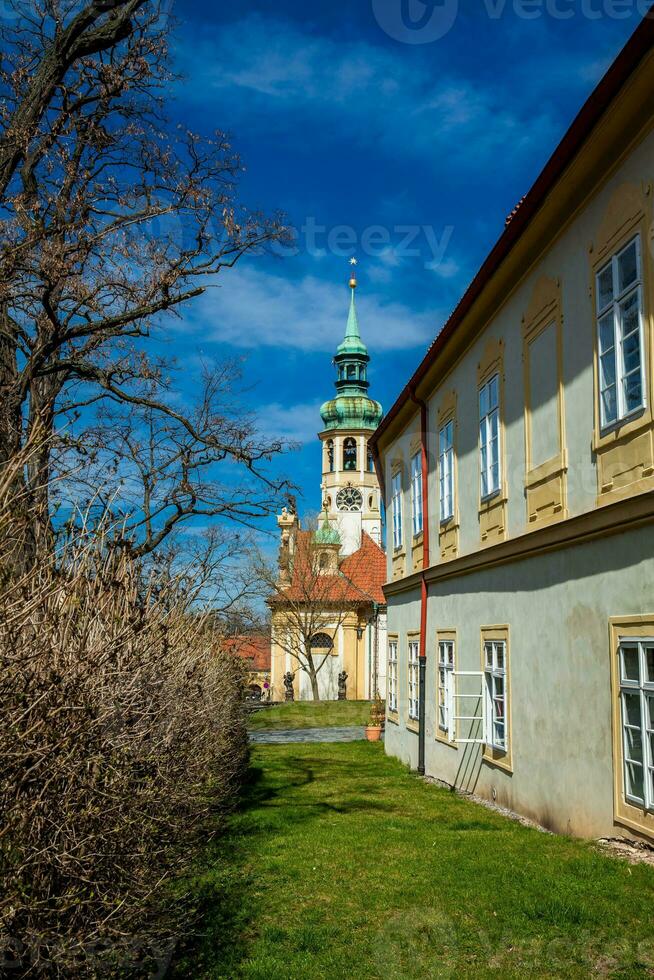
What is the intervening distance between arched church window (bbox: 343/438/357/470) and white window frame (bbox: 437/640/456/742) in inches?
2963

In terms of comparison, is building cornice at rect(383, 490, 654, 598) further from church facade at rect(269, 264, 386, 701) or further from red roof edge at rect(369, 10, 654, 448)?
church facade at rect(269, 264, 386, 701)

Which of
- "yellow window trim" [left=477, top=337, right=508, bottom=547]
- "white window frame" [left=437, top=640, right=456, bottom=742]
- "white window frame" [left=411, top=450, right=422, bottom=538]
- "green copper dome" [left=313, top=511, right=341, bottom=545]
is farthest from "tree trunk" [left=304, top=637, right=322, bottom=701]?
"yellow window trim" [left=477, top=337, right=508, bottom=547]

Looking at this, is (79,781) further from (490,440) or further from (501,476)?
(490,440)

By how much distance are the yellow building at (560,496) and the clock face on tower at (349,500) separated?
71922 mm

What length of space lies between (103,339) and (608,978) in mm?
8324

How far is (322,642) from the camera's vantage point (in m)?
58.0

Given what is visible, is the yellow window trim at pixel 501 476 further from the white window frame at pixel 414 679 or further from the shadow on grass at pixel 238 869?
the white window frame at pixel 414 679

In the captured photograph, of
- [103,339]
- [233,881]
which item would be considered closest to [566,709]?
[233,881]

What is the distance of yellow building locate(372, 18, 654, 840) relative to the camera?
800cm

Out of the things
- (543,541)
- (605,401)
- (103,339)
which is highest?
(103,339)

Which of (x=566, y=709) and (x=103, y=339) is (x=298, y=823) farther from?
(x=103, y=339)

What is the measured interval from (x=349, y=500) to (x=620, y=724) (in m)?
80.1

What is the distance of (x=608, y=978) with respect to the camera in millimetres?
5434

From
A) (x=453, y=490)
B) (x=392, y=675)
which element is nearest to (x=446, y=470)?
(x=453, y=490)
